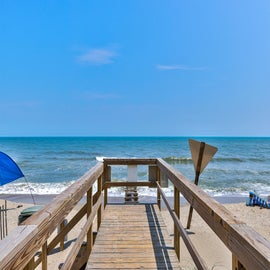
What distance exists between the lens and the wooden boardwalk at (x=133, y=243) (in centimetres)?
284

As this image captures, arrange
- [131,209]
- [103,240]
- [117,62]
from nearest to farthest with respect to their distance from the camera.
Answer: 1. [103,240]
2. [131,209]
3. [117,62]

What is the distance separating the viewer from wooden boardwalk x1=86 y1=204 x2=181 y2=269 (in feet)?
9.32

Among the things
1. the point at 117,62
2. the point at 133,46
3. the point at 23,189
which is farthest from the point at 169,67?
the point at 23,189

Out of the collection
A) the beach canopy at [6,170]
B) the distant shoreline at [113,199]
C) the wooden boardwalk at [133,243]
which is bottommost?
the distant shoreline at [113,199]

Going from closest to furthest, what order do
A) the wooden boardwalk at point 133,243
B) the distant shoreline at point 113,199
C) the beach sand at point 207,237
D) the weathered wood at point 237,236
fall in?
the weathered wood at point 237,236 → the wooden boardwalk at point 133,243 → the beach sand at point 207,237 → the distant shoreline at point 113,199

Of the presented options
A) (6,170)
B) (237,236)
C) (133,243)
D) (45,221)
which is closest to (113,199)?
(6,170)

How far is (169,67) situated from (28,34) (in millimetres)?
15824

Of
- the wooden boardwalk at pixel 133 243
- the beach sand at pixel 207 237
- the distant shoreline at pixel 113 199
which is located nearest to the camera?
the wooden boardwalk at pixel 133 243

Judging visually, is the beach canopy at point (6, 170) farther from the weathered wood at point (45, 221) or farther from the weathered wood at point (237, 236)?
the weathered wood at point (237, 236)

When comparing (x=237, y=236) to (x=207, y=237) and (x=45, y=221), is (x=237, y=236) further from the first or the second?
(x=207, y=237)

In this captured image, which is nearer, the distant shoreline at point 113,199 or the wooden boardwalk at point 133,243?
the wooden boardwalk at point 133,243

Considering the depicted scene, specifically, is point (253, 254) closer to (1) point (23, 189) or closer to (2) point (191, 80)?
(1) point (23, 189)

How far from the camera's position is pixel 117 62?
27656 mm

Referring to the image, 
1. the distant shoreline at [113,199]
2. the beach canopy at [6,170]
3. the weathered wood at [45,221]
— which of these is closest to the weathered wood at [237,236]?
the weathered wood at [45,221]
